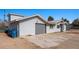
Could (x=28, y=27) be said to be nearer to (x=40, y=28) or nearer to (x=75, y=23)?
(x=40, y=28)

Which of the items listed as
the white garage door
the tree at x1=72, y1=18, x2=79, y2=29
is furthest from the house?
the tree at x1=72, y1=18, x2=79, y2=29

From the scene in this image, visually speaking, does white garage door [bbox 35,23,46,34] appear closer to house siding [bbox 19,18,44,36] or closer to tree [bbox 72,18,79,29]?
house siding [bbox 19,18,44,36]

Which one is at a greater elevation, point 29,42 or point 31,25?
point 31,25

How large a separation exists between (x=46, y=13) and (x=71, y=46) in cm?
54

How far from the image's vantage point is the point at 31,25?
3639 mm

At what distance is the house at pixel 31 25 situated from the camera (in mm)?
3576

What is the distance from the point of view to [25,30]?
3609 mm

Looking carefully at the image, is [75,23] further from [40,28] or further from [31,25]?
[31,25]

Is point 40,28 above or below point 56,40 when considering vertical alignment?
above

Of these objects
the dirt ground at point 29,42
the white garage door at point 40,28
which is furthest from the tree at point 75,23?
the white garage door at point 40,28

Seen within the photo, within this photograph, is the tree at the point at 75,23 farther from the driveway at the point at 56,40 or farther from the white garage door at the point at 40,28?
the white garage door at the point at 40,28

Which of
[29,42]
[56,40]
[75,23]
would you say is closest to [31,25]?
[29,42]

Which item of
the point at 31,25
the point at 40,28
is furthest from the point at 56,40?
the point at 31,25
